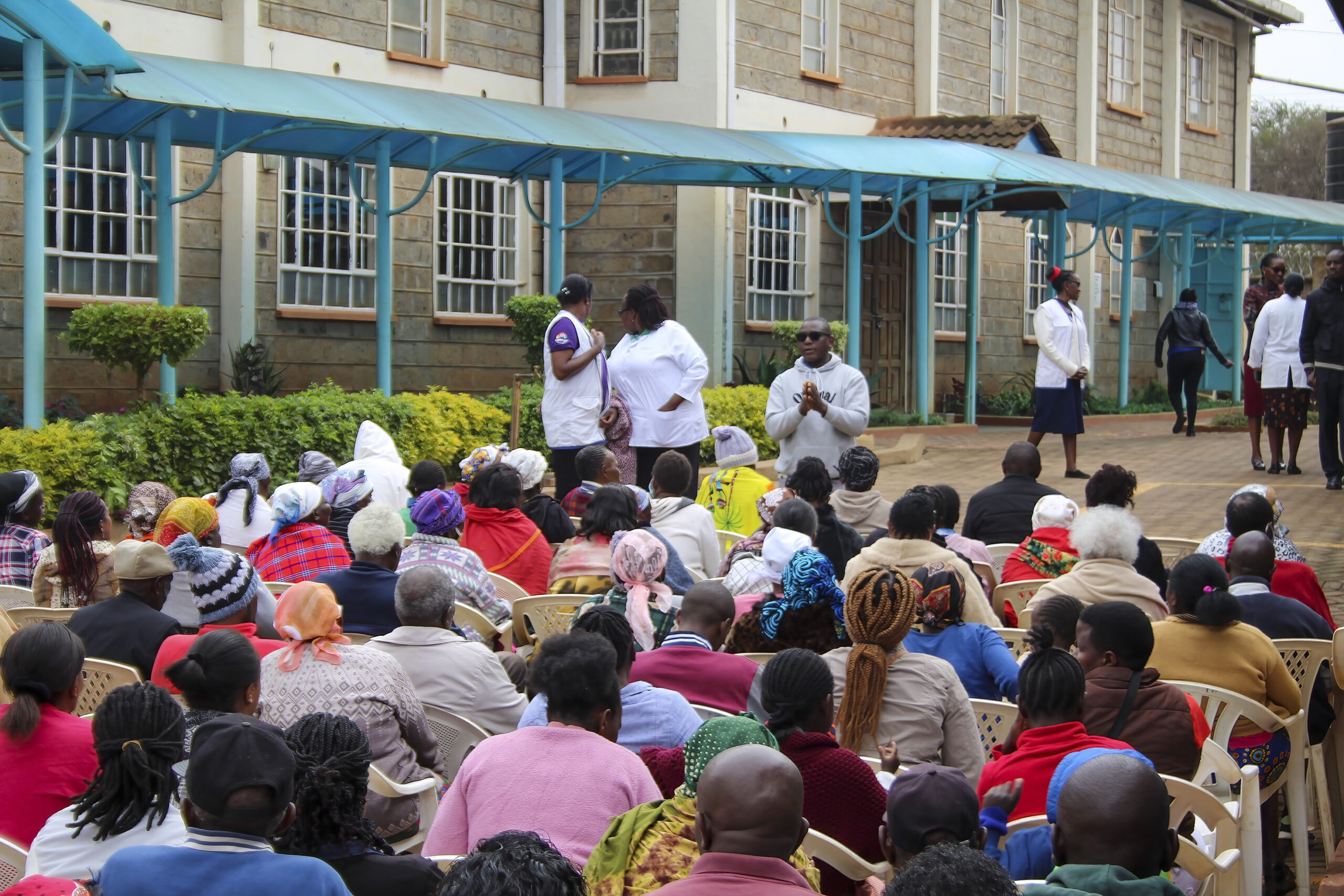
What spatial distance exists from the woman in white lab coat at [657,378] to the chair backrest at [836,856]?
550 cm

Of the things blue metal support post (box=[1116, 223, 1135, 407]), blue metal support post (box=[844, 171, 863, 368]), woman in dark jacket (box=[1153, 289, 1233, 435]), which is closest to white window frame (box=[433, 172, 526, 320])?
blue metal support post (box=[844, 171, 863, 368])

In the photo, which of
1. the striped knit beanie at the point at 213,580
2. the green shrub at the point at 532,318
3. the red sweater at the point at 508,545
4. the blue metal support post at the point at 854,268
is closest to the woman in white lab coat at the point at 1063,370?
the blue metal support post at the point at 854,268

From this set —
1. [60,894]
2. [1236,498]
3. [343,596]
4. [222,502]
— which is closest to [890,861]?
[60,894]

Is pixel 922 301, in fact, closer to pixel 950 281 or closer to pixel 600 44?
pixel 950 281

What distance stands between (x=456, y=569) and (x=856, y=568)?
1575 millimetres

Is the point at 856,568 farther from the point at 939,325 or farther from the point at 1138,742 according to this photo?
the point at 939,325

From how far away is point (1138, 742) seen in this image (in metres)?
3.59

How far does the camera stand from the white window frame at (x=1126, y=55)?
26.7 m

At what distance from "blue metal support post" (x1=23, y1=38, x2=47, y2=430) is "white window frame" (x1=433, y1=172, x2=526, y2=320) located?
22.7 ft

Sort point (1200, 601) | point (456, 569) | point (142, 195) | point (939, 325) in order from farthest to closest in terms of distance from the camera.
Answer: point (939, 325), point (142, 195), point (456, 569), point (1200, 601)

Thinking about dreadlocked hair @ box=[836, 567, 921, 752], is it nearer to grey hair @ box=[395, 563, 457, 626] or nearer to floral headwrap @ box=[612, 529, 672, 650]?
floral headwrap @ box=[612, 529, 672, 650]

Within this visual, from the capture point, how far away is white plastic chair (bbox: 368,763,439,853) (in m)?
3.61

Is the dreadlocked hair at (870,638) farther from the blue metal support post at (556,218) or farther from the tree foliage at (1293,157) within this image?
the tree foliage at (1293,157)

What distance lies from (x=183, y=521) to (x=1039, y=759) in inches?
140
